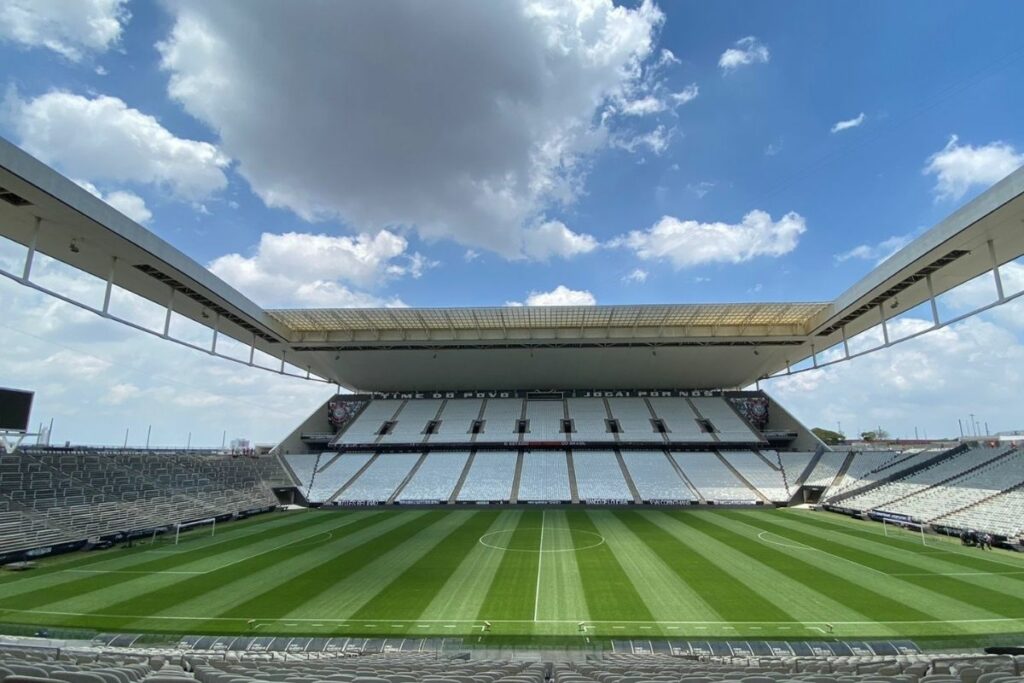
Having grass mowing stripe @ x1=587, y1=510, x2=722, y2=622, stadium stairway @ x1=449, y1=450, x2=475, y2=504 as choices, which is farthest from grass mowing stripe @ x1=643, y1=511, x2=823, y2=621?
stadium stairway @ x1=449, y1=450, x2=475, y2=504

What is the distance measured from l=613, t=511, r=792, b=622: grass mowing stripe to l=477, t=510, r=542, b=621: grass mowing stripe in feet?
17.1

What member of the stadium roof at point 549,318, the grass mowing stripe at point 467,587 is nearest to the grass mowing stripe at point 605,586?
the grass mowing stripe at point 467,587

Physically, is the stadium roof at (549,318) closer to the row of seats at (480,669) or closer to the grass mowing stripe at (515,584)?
the grass mowing stripe at (515,584)

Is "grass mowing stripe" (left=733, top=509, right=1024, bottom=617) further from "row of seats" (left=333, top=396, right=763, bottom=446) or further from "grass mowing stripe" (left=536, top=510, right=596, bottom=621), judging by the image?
"row of seats" (left=333, top=396, right=763, bottom=446)

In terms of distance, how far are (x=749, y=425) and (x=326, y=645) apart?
4303 centimetres

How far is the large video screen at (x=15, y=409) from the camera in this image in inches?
893

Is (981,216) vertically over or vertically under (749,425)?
over

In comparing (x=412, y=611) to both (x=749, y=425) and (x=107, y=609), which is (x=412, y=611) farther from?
(x=749, y=425)

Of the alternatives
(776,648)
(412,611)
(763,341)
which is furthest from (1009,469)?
(412,611)

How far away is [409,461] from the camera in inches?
1639

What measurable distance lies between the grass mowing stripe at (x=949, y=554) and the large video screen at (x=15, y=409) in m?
40.4

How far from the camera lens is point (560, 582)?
1641cm

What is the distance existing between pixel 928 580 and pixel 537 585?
43.6 ft

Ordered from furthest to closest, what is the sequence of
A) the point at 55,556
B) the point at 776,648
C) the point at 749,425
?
1. the point at 749,425
2. the point at 55,556
3. the point at 776,648
